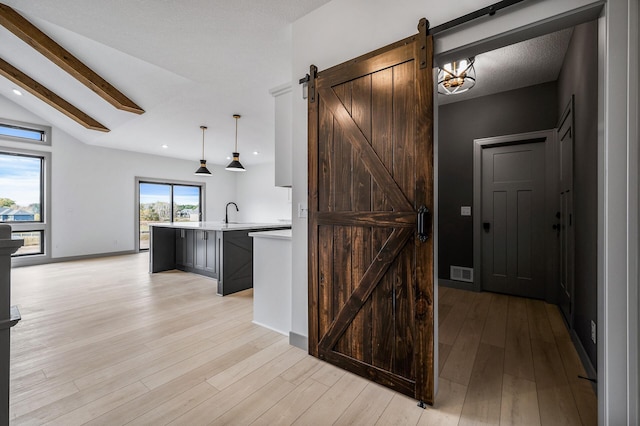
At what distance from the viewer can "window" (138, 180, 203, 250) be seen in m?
7.89

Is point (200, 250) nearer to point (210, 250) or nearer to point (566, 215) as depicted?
point (210, 250)

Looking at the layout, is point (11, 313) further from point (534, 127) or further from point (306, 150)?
point (534, 127)

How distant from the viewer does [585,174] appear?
2207 mm

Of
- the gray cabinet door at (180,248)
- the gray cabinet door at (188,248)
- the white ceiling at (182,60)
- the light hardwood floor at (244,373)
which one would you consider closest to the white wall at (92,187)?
the white ceiling at (182,60)

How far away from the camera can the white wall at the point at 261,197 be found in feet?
30.2

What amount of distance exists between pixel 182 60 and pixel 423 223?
3041 mm

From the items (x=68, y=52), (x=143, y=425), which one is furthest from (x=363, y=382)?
(x=68, y=52)

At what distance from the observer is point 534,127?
3.54 m

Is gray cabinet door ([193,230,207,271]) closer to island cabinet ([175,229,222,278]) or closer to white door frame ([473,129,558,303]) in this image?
island cabinet ([175,229,222,278])

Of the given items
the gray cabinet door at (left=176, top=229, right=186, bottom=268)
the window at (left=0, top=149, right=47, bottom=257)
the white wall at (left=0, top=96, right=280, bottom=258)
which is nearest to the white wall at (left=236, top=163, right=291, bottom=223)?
the white wall at (left=0, top=96, right=280, bottom=258)

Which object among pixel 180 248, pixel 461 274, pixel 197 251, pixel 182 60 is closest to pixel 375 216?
pixel 182 60

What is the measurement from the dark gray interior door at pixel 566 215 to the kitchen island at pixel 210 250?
379cm

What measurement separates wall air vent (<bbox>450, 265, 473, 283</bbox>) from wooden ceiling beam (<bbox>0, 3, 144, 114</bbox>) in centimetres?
568

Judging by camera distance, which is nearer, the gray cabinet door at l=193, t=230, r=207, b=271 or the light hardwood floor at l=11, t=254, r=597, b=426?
the light hardwood floor at l=11, t=254, r=597, b=426
